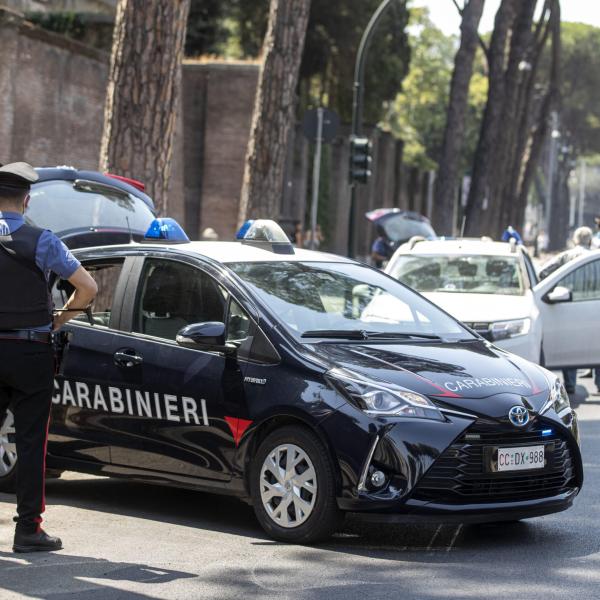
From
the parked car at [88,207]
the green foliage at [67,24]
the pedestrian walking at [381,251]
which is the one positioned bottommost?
the pedestrian walking at [381,251]

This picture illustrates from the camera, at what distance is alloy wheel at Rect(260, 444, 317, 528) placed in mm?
7285

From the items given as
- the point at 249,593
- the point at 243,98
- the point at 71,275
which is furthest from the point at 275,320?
the point at 243,98

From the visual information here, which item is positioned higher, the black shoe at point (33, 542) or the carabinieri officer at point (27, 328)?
the carabinieri officer at point (27, 328)

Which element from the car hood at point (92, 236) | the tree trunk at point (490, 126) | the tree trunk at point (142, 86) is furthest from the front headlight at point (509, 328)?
the tree trunk at point (490, 126)

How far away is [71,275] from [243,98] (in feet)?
88.5

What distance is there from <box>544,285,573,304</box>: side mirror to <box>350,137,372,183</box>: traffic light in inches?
407

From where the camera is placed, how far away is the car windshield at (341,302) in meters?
7.98

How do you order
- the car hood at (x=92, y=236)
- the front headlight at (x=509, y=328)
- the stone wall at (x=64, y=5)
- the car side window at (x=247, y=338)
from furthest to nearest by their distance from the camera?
the stone wall at (x=64, y=5) < the front headlight at (x=509, y=328) < the car hood at (x=92, y=236) < the car side window at (x=247, y=338)

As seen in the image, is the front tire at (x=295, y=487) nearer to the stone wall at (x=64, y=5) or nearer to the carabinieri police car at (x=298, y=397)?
the carabinieri police car at (x=298, y=397)

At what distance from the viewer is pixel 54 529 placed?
7863 mm

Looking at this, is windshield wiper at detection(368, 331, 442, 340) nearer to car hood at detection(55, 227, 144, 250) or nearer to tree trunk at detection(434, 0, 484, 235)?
car hood at detection(55, 227, 144, 250)

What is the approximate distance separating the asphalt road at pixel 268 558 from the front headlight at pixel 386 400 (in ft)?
2.30

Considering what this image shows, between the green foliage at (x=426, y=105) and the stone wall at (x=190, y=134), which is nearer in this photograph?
the stone wall at (x=190, y=134)

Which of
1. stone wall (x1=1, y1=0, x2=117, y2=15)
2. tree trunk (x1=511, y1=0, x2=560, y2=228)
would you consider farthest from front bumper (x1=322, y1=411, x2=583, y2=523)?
tree trunk (x1=511, y1=0, x2=560, y2=228)
